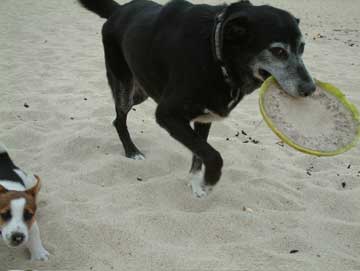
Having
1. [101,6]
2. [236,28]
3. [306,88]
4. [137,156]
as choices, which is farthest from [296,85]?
[101,6]

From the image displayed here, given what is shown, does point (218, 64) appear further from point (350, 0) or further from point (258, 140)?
point (350, 0)

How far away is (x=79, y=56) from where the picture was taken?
7.70m

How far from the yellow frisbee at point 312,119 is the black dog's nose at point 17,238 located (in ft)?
5.41

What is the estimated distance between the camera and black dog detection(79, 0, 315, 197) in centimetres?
299

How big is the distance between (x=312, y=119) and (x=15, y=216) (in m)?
2.01

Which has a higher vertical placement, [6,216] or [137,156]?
[6,216]

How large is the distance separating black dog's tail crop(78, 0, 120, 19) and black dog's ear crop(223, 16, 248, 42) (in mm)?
1766

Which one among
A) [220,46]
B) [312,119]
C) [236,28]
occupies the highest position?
[236,28]

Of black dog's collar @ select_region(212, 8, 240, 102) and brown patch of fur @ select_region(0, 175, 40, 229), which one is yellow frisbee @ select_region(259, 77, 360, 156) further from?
brown patch of fur @ select_region(0, 175, 40, 229)

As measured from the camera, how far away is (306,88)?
2.96 metres

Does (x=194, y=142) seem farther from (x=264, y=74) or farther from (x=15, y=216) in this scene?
(x=15, y=216)

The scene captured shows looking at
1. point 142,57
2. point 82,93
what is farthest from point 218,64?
point 82,93

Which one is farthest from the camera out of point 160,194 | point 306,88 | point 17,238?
point 160,194

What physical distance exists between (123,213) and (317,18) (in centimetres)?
1124
